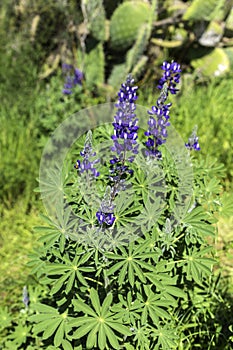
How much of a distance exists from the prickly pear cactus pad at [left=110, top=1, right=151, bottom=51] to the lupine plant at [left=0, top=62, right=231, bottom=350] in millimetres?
2286

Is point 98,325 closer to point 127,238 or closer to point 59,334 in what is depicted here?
point 59,334

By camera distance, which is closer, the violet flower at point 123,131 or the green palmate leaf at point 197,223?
the violet flower at point 123,131

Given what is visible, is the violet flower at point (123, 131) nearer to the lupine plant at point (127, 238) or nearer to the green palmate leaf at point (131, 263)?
the lupine plant at point (127, 238)

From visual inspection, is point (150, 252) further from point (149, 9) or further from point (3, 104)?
point (149, 9)

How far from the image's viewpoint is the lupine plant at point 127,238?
1621 millimetres

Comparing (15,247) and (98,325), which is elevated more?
(98,325)

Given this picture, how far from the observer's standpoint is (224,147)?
344cm

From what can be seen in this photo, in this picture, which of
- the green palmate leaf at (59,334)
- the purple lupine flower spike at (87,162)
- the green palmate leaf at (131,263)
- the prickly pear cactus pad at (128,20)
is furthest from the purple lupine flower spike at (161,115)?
the prickly pear cactus pad at (128,20)

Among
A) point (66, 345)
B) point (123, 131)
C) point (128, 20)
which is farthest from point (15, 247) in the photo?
point (128, 20)

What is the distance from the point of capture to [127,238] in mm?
1678

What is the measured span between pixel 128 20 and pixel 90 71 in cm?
53

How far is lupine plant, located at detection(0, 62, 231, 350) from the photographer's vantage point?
1621mm

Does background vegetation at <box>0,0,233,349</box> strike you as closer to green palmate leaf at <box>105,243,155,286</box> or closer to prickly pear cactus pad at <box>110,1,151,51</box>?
prickly pear cactus pad at <box>110,1,151,51</box>

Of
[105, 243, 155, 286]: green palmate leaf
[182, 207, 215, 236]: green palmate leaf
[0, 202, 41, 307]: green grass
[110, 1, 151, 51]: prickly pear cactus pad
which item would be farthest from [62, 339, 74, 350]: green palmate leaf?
[110, 1, 151, 51]: prickly pear cactus pad
